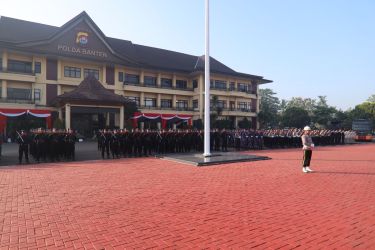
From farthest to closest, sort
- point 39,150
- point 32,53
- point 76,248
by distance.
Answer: point 32,53
point 39,150
point 76,248

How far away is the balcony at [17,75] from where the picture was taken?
30.0 m

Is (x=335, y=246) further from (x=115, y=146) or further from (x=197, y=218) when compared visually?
(x=115, y=146)

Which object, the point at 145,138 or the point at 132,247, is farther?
the point at 145,138

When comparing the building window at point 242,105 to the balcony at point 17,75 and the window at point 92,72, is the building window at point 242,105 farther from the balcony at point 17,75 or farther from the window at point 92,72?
the balcony at point 17,75

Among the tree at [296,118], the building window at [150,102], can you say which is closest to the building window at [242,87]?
the tree at [296,118]

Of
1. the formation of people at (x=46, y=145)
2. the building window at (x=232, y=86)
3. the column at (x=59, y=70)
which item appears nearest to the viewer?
the formation of people at (x=46, y=145)

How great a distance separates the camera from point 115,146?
47.0 ft

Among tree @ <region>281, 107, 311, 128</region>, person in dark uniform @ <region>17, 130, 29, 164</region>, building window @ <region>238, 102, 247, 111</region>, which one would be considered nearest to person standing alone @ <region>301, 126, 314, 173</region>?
person in dark uniform @ <region>17, 130, 29, 164</region>

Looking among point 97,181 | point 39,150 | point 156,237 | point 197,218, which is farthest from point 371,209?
point 39,150

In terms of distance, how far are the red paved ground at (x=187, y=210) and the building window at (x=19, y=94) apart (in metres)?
25.5

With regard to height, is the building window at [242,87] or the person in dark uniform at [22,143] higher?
the building window at [242,87]

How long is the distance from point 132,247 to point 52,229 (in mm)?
1480

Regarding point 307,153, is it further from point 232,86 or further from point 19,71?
point 232,86

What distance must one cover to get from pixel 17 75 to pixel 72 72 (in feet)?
18.9
